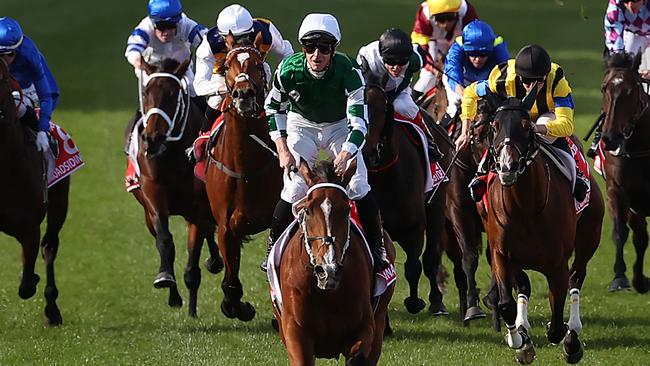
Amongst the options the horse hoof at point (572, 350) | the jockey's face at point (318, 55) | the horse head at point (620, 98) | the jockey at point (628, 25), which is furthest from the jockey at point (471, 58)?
the jockey's face at point (318, 55)

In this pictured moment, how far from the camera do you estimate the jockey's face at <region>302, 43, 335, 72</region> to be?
324 inches

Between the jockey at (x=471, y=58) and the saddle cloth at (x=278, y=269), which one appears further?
the jockey at (x=471, y=58)

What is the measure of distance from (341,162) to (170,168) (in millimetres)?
4427

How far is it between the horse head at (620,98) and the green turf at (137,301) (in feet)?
2.03

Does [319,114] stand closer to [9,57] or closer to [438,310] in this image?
[438,310]

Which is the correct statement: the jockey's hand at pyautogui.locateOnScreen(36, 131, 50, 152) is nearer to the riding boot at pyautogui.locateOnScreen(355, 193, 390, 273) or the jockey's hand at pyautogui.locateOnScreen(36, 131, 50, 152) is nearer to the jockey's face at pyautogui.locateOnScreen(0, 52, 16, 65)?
the jockey's face at pyautogui.locateOnScreen(0, 52, 16, 65)

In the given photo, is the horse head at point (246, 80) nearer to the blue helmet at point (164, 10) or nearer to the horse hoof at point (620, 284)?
the blue helmet at point (164, 10)

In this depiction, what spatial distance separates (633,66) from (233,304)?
4.03 meters

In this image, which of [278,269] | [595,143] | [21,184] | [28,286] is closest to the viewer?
[278,269]

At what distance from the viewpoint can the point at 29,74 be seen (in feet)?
39.0

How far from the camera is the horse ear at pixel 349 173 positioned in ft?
24.4

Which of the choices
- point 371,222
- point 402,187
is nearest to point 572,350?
point 402,187

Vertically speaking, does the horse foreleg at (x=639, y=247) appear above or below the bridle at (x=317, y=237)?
below

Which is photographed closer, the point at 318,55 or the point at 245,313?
the point at 318,55
